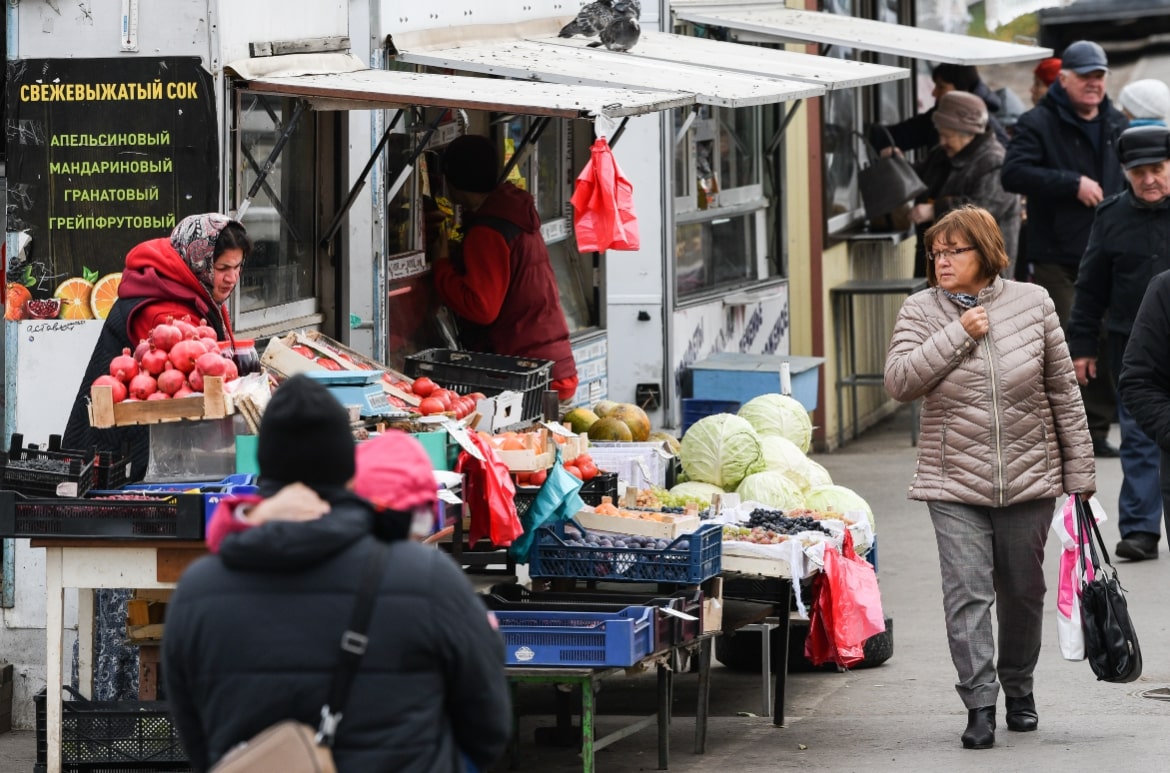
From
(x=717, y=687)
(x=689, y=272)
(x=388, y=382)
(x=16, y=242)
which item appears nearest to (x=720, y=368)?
(x=689, y=272)

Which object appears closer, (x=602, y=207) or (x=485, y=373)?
(x=602, y=207)

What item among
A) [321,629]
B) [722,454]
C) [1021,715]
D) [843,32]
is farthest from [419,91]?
[843,32]

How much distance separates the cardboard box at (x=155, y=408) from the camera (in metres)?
5.59

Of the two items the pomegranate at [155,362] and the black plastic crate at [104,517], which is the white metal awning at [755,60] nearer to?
the pomegranate at [155,362]

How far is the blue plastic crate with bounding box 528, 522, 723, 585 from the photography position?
6.36 metres

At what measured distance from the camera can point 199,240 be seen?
19.8 feet

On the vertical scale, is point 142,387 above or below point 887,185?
below

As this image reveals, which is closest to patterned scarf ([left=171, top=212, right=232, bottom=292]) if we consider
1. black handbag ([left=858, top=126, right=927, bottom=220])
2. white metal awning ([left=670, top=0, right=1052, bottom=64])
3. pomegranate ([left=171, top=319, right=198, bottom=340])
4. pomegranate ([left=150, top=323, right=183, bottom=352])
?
pomegranate ([left=171, top=319, right=198, bottom=340])

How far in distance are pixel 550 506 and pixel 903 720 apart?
5.54ft

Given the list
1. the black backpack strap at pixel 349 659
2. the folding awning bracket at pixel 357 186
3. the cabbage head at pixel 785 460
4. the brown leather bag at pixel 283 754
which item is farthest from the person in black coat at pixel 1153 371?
the brown leather bag at pixel 283 754

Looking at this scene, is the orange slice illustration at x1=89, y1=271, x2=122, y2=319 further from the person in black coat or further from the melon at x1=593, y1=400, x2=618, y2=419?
the person in black coat

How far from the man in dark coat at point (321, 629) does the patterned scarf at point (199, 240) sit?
2.79 meters

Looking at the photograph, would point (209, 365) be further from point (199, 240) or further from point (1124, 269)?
point (1124, 269)

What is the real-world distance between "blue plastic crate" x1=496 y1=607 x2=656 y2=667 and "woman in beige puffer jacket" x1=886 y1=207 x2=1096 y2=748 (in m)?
1.20
